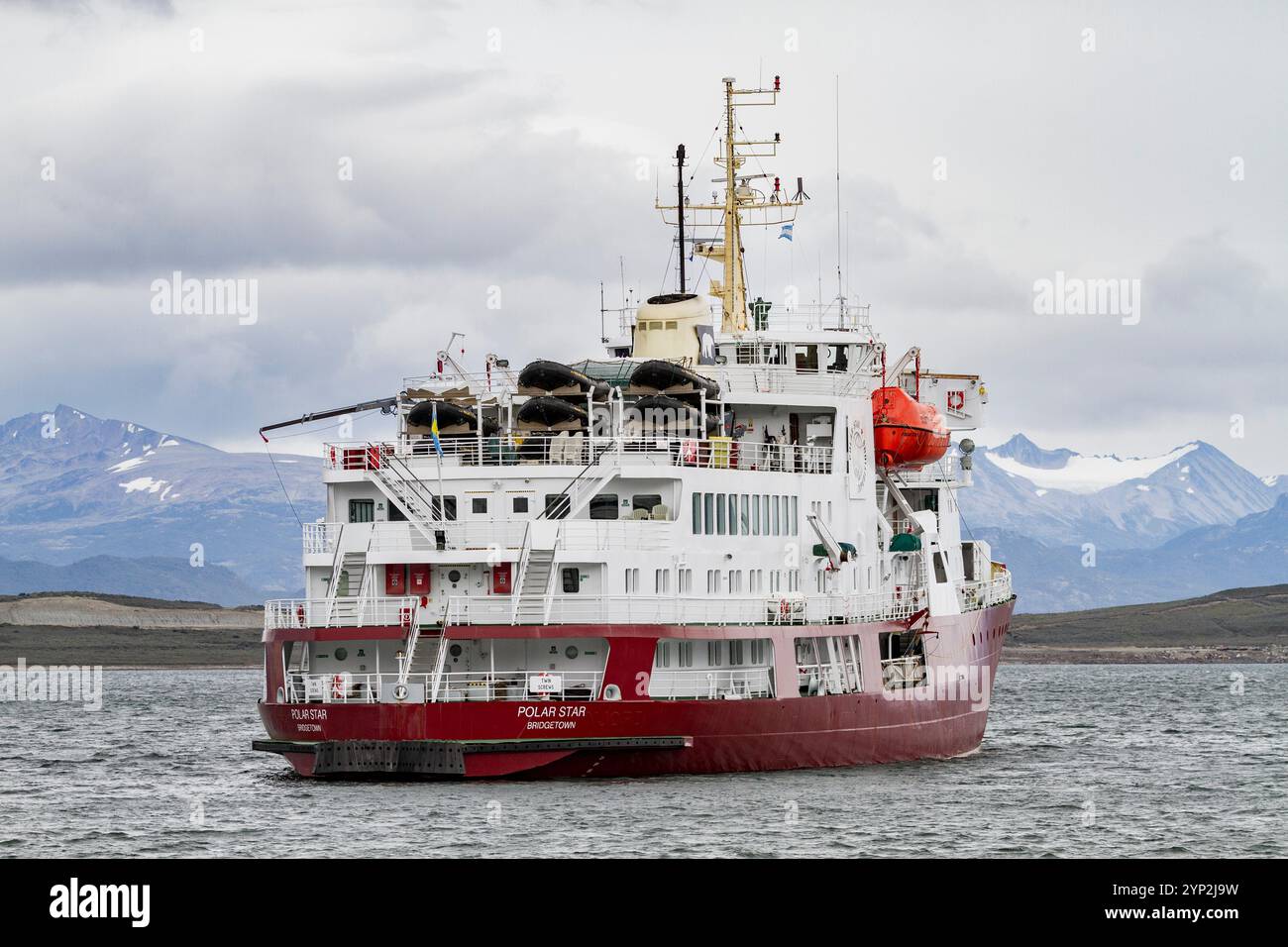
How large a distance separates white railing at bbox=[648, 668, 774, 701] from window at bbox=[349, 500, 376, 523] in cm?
718

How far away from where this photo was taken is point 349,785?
3806cm

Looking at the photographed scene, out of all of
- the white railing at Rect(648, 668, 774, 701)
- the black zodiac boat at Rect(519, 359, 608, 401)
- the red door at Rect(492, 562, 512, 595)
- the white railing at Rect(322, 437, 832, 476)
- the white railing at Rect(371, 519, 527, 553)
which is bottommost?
the white railing at Rect(648, 668, 774, 701)

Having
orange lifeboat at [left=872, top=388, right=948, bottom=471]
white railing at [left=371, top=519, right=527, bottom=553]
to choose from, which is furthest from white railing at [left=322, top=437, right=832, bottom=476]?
orange lifeboat at [left=872, top=388, right=948, bottom=471]

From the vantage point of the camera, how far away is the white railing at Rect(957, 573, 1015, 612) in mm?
53422

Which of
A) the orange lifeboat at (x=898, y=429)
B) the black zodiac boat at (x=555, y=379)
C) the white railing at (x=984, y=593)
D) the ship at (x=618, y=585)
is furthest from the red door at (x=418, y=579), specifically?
the white railing at (x=984, y=593)

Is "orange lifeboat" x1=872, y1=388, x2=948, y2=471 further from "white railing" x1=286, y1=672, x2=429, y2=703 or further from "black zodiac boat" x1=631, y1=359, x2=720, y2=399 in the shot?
"white railing" x1=286, y1=672, x2=429, y2=703

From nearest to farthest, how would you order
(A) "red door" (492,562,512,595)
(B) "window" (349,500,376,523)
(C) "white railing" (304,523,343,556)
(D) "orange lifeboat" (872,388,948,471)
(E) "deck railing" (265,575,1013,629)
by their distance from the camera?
(E) "deck railing" (265,575,1013,629) < (A) "red door" (492,562,512,595) < (C) "white railing" (304,523,343,556) < (B) "window" (349,500,376,523) < (D) "orange lifeboat" (872,388,948,471)

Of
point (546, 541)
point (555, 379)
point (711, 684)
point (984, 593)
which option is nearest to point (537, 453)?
point (555, 379)

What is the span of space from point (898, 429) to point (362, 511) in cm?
1458

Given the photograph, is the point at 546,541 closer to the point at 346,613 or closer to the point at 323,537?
the point at 346,613
